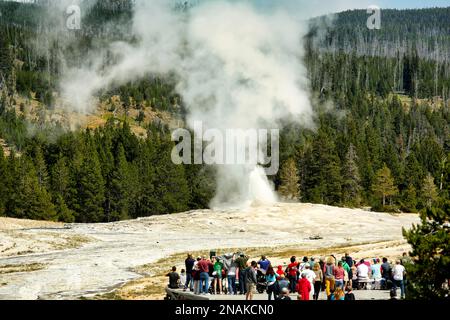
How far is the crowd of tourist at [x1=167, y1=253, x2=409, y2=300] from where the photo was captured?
2438cm

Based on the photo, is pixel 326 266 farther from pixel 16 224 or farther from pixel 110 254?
pixel 16 224

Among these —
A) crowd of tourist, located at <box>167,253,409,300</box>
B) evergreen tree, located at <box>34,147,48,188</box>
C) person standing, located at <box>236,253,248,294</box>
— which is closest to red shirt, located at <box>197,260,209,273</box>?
crowd of tourist, located at <box>167,253,409,300</box>

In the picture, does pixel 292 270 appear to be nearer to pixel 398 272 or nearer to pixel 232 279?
pixel 232 279

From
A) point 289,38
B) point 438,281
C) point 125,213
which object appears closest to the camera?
point 438,281

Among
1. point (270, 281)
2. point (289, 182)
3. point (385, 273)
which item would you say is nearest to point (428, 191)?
point (289, 182)

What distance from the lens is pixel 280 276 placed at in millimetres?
23734

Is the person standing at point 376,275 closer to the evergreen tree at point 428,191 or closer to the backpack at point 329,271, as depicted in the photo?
the backpack at point 329,271

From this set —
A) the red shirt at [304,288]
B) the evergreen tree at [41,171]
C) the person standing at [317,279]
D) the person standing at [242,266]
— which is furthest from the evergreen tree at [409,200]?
the red shirt at [304,288]

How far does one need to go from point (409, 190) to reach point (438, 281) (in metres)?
81.8

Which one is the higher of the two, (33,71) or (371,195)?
(33,71)

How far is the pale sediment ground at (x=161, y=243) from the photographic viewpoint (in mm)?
39625

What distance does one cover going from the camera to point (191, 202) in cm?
9962

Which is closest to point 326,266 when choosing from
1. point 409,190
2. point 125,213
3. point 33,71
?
point 125,213
